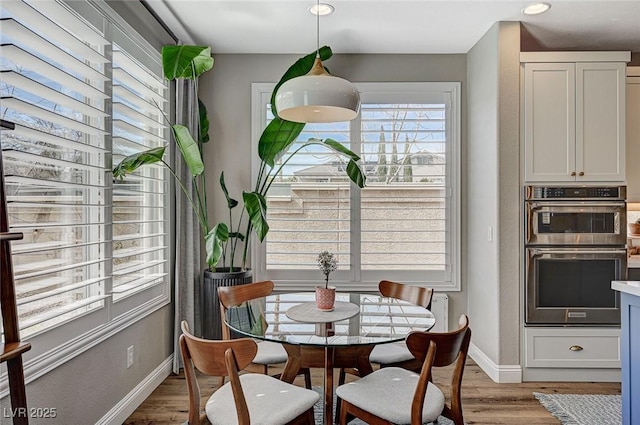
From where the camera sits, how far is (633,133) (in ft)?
11.3

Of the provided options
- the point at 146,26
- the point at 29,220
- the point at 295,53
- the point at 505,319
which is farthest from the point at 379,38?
the point at 29,220

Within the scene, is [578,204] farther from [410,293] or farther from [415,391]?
[415,391]

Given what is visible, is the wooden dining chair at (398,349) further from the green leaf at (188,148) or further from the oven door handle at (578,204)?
the green leaf at (188,148)

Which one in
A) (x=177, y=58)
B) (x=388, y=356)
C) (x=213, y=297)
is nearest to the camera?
(x=388, y=356)

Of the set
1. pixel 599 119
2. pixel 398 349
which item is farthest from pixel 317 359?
pixel 599 119

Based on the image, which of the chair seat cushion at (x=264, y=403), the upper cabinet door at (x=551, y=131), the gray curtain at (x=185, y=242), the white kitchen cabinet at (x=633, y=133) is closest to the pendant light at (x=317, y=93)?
the chair seat cushion at (x=264, y=403)

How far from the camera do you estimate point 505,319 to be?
320cm

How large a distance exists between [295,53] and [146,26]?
134cm

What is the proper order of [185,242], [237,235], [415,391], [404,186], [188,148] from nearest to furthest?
[415,391]
[188,148]
[185,242]
[237,235]
[404,186]

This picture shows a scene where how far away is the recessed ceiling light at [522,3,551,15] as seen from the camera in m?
2.89

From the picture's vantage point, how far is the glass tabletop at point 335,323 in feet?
6.20

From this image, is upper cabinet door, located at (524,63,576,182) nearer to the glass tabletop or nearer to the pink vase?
the glass tabletop

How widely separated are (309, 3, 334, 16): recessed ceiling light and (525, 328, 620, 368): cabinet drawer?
2.82m

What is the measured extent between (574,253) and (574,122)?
1.00 metres
